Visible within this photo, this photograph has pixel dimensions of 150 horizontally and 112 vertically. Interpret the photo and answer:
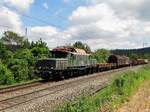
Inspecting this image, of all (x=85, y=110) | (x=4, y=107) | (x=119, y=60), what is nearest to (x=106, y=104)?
(x=85, y=110)

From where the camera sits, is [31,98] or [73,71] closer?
[31,98]

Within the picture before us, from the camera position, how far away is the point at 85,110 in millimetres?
13938

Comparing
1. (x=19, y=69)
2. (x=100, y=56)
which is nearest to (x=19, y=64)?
(x=19, y=69)

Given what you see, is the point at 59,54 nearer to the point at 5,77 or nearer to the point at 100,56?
the point at 5,77

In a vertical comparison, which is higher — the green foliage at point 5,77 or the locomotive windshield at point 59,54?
the locomotive windshield at point 59,54

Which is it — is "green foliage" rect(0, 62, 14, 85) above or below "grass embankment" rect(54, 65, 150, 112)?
above

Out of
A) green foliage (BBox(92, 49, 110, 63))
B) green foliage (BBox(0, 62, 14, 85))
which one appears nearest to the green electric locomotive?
green foliage (BBox(0, 62, 14, 85))

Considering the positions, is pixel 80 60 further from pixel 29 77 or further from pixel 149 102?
pixel 149 102

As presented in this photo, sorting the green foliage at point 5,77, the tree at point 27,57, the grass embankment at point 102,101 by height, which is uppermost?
the tree at point 27,57

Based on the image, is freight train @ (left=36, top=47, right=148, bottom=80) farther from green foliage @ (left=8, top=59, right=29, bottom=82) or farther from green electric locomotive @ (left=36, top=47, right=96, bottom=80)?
green foliage @ (left=8, top=59, right=29, bottom=82)

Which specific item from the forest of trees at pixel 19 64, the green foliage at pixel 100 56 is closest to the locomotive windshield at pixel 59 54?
the forest of trees at pixel 19 64

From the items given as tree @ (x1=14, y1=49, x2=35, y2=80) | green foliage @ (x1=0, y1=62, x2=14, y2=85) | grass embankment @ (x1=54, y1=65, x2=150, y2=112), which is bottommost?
grass embankment @ (x1=54, y1=65, x2=150, y2=112)

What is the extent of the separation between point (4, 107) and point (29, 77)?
19410mm

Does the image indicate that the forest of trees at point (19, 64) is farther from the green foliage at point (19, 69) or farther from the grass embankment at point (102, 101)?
the grass embankment at point (102, 101)
